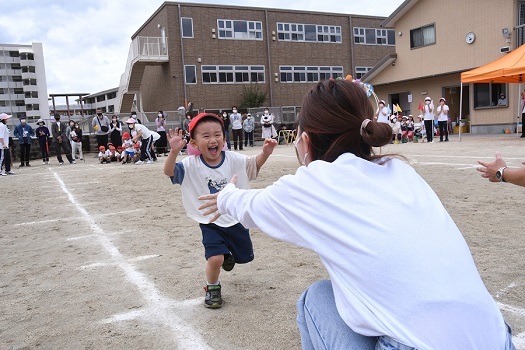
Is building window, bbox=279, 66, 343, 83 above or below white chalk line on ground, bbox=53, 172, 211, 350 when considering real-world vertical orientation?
above

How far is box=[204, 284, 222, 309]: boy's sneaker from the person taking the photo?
10.6 feet

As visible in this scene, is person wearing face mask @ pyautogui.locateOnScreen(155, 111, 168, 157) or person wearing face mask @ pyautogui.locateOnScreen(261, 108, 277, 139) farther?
person wearing face mask @ pyautogui.locateOnScreen(261, 108, 277, 139)

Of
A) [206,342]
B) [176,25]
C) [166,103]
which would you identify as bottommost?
[206,342]

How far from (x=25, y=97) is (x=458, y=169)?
68674 mm

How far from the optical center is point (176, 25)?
105 ft

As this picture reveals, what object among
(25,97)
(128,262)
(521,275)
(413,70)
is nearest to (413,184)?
(521,275)

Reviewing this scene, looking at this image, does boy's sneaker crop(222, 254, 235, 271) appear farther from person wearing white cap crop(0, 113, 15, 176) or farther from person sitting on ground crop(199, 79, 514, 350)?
person wearing white cap crop(0, 113, 15, 176)

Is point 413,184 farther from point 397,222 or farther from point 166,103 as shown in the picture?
point 166,103

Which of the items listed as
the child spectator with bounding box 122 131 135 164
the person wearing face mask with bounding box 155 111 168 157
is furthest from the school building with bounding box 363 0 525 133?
the child spectator with bounding box 122 131 135 164

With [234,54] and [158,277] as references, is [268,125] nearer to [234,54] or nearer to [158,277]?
[234,54]

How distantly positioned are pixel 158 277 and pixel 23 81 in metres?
70.5

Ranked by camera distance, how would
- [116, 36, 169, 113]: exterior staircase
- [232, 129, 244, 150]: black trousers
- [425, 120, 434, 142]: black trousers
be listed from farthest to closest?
[116, 36, 169, 113]: exterior staircase, [232, 129, 244, 150]: black trousers, [425, 120, 434, 142]: black trousers

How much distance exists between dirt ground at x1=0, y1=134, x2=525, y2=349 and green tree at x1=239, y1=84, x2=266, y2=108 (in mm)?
27231

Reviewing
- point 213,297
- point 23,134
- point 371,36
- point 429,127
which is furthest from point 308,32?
point 213,297
